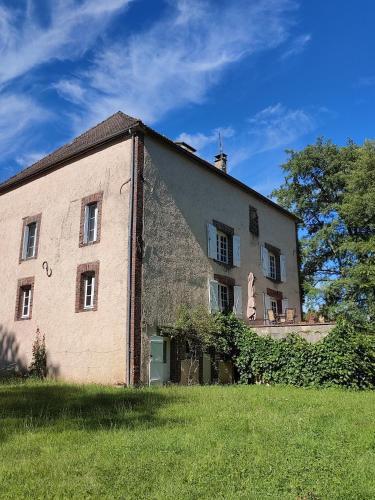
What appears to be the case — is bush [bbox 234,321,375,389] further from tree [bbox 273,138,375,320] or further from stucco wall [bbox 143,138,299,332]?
tree [bbox 273,138,375,320]

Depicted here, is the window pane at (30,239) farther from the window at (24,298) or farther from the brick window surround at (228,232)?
the brick window surround at (228,232)

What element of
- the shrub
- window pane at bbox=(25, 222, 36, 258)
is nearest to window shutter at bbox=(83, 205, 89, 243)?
window pane at bbox=(25, 222, 36, 258)

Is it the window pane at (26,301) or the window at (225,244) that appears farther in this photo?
the window at (225,244)

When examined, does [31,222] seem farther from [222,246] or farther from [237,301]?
[237,301]

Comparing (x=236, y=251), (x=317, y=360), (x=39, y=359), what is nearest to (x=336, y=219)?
(x=236, y=251)

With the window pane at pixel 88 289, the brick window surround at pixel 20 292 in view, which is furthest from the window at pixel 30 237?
the window pane at pixel 88 289

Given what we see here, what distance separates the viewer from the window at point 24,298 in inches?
679

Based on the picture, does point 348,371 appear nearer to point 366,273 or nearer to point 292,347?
point 292,347

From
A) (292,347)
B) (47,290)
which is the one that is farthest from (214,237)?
(47,290)

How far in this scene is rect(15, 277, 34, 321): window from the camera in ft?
56.5

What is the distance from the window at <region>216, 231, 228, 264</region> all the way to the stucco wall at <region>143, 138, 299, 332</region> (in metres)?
0.48

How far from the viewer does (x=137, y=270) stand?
46.6 feet

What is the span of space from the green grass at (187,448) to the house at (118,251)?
3.89 m

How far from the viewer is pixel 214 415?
339 inches
